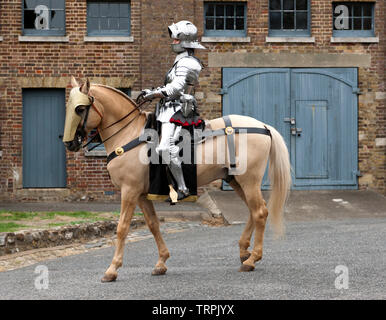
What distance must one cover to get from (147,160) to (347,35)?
466 inches

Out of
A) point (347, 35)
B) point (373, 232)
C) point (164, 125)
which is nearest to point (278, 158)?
point (164, 125)

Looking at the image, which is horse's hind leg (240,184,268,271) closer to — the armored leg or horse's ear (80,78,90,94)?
the armored leg

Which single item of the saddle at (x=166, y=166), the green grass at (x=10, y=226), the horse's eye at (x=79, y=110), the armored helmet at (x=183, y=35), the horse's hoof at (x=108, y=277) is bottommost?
the green grass at (x=10, y=226)

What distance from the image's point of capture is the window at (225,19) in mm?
18234

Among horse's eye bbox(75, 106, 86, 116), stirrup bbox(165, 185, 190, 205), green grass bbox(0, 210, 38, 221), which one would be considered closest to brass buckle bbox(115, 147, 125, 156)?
horse's eye bbox(75, 106, 86, 116)

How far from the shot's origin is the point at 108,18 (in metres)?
18.2

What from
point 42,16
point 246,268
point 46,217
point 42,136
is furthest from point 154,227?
point 42,16

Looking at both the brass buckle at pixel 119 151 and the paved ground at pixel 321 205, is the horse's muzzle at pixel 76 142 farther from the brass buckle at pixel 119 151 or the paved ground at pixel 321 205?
the paved ground at pixel 321 205

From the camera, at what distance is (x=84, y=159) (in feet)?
58.3

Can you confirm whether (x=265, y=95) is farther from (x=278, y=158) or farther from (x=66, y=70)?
(x=278, y=158)

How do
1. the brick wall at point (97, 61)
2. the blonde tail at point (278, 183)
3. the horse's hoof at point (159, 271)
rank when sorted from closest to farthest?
the horse's hoof at point (159, 271) < the blonde tail at point (278, 183) < the brick wall at point (97, 61)

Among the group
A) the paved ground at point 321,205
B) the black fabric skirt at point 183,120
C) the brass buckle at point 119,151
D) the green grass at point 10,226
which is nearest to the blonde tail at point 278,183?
the black fabric skirt at point 183,120

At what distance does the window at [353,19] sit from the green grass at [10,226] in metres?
10.3

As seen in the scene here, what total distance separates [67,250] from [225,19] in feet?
31.0
